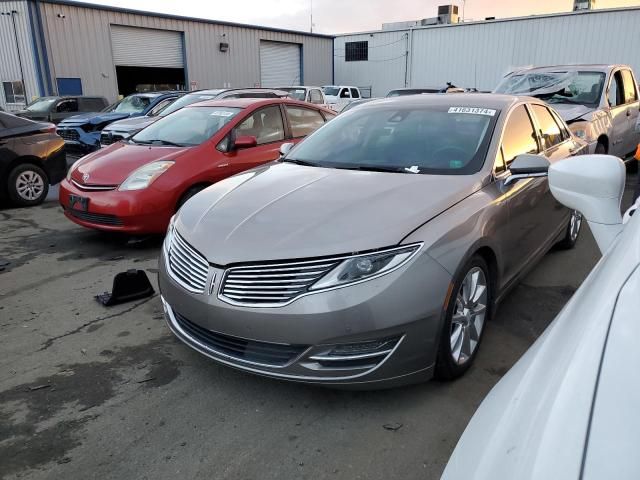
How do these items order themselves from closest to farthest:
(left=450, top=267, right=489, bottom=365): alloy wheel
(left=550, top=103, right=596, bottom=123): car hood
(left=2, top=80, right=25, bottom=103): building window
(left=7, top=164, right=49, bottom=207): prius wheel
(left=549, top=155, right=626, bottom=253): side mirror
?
(left=549, top=155, right=626, bottom=253): side mirror, (left=450, top=267, right=489, bottom=365): alloy wheel, (left=550, top=103, right=596, bottom=123): car hood, (left=7, top=164, right=49, bottom=207): prius wheel, (left=2, top=80, right=25, bottom=103): building window

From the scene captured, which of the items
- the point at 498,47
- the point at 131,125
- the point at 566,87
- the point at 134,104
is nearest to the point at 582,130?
the point at 566,87

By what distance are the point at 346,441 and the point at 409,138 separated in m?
2.14

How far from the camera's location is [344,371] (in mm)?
2469

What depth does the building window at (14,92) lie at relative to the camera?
20.1 metres

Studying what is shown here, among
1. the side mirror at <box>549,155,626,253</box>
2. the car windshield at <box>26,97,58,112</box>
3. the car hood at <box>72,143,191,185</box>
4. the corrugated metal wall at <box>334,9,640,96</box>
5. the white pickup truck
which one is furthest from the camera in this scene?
the corrugated metal wall at <box>334,9,640,96</box>

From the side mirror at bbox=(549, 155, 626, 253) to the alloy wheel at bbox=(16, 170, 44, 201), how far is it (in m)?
7.87

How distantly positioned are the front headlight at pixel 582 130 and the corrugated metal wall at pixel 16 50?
1924 cm

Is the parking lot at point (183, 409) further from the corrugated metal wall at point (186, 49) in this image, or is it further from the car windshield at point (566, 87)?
the corrugated metal wall at point (186, 49)

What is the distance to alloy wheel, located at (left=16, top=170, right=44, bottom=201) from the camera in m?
7.61

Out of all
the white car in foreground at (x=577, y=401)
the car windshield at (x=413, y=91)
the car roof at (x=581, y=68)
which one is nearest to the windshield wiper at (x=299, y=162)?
the white car in foreground at (x=577, y=401)

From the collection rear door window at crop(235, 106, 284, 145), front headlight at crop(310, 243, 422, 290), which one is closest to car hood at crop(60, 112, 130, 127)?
rear door window at crop(235, 106, 284, 145)

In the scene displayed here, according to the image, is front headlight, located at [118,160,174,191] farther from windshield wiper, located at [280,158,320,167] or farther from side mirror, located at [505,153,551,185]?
side mirror, located at [505,153,551,185]

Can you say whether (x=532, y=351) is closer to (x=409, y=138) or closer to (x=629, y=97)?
(x=409, y=138)

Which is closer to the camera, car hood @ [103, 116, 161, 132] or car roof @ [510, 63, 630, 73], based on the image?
car roof @ [510, 63, 630, 73]
